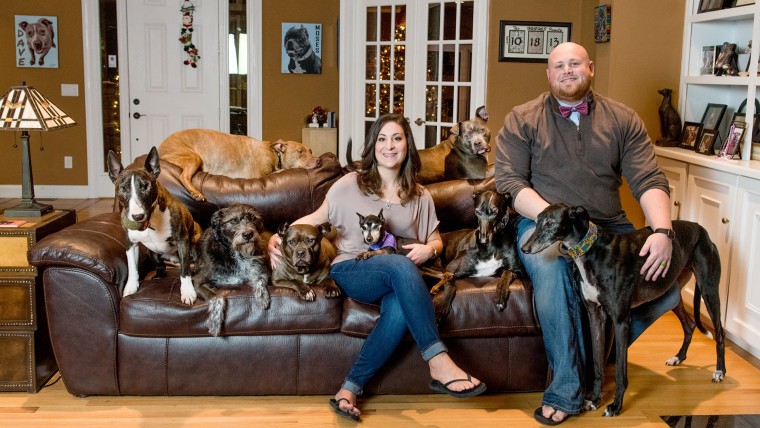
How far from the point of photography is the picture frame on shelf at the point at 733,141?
4.27 metres

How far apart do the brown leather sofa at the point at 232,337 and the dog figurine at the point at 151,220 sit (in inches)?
2.6

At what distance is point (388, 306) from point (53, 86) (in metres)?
6.19

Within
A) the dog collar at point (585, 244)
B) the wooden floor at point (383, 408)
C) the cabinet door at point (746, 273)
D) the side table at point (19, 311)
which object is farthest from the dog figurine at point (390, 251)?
the cabinet door at point (746, 273)

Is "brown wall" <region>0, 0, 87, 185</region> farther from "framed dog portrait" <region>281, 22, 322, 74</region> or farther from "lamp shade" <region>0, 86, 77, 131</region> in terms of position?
"lamp shade" <region>0, 86, 77, 131</region>

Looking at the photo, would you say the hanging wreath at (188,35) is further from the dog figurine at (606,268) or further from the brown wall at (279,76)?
the dog figurine at (606,268)

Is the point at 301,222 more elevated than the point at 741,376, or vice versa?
the point at 301,222

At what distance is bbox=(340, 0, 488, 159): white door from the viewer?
695 cm

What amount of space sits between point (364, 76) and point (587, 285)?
4874 millimetres

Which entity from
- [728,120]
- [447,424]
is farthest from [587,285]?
[728,120]

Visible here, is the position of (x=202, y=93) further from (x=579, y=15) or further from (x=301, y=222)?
(x=301, y=222)

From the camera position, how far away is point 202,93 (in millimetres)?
8125

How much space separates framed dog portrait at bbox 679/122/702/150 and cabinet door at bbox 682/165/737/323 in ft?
1.42

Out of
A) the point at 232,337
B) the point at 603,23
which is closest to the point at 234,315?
the point at 232,337

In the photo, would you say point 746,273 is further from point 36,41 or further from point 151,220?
point 36,41
